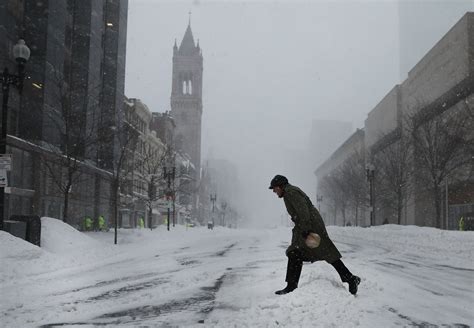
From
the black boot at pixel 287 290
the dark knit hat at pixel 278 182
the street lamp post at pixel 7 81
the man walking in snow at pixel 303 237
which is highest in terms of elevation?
the street lamp post at pixel 7 81

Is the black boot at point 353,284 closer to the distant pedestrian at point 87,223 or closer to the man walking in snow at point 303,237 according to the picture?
the man walking in snow at point 303,237

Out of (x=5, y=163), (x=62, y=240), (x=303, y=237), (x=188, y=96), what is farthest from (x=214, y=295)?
(x=188, y=96)

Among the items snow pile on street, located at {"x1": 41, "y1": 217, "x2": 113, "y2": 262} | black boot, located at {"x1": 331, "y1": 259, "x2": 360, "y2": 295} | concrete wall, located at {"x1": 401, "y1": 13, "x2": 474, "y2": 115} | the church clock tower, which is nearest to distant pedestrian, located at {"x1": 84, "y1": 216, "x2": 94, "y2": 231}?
snow pile on street, located at {"x1": 41, "y1": 217, "x2": 113, "y2": 262}

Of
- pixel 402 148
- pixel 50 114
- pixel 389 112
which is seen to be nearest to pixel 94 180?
pixel 50 114

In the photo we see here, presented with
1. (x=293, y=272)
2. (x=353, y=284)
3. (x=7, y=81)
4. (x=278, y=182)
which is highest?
(x=7, y=81)

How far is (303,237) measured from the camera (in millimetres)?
6254

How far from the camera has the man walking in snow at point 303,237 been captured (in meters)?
6.27

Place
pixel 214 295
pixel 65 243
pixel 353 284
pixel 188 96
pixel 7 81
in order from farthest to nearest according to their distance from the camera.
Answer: pixel 188 96, pixel 65 243, pixel 7 81, pixel 214 295, pixel 353 284

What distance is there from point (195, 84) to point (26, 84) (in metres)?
106

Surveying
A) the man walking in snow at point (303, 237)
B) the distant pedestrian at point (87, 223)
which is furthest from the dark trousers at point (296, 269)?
the distant pedestrian at point (87, 223)

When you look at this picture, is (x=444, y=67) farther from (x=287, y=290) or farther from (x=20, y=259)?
(x=287, y=290)

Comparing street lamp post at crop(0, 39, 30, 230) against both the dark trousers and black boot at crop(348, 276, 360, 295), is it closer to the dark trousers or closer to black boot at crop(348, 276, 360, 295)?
the dark trousers

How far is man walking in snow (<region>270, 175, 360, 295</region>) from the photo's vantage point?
6273mm

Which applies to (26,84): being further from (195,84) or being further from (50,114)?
(195,84)
